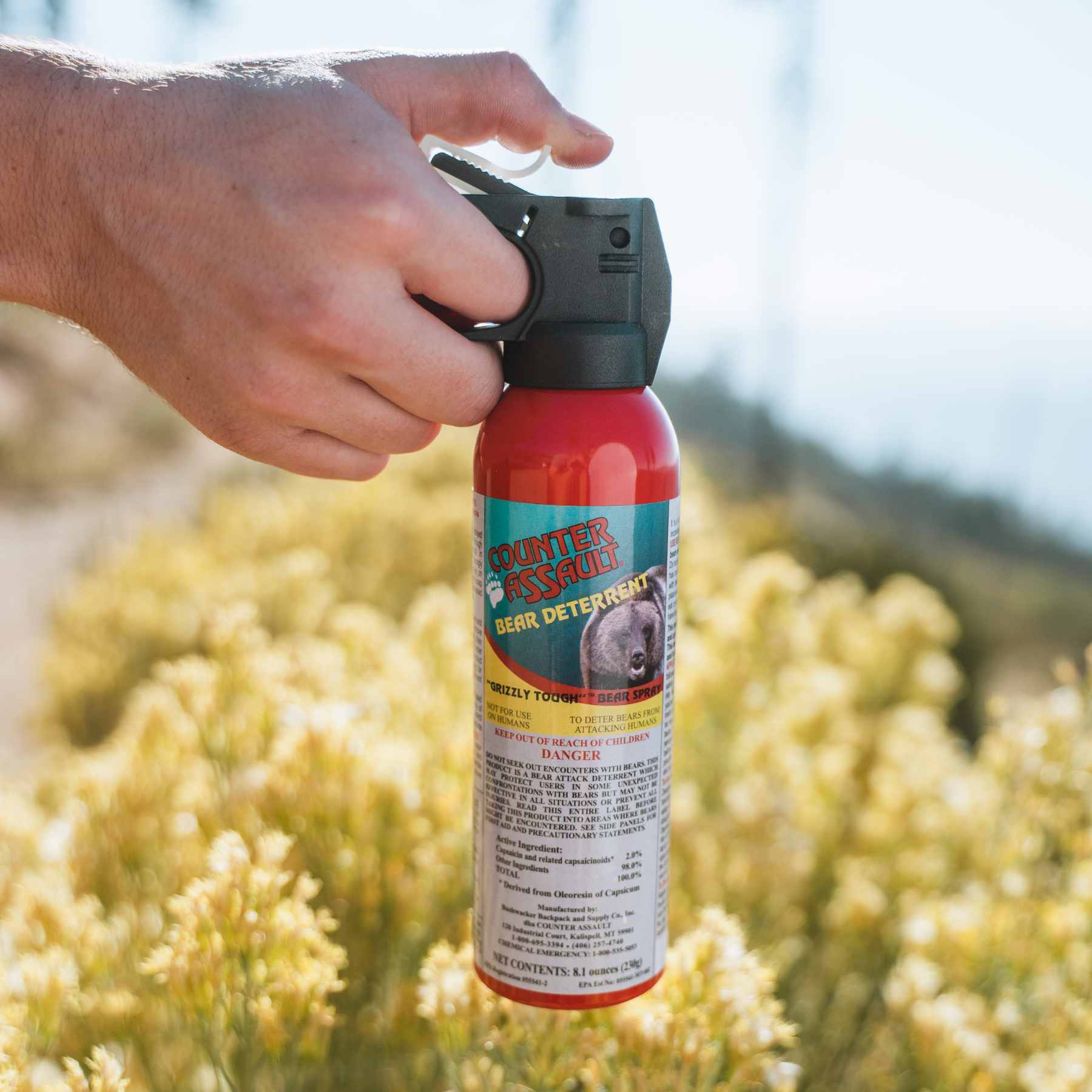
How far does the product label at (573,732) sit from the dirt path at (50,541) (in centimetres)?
174

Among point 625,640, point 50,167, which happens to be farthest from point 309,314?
point 625,640

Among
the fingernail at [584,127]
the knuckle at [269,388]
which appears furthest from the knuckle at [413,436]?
the fingernail at [584,127]

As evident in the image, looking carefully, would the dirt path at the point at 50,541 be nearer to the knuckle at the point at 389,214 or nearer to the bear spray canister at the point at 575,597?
the bear spray canister at the point at 575,597

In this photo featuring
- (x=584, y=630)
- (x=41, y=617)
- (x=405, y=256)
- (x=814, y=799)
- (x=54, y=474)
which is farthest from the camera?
(x=54, y=474)

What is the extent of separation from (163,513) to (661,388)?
2405 millimetres

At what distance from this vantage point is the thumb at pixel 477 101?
35.1 inches

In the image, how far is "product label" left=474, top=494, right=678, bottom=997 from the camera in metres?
0.88

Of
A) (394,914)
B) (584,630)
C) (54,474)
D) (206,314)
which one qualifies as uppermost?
(206,314)

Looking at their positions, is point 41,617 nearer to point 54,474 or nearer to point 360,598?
point 360,598

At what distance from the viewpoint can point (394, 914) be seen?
3.69ft

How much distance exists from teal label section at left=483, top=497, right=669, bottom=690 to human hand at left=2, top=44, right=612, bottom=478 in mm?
130

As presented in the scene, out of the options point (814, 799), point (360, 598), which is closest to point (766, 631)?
point (814, 799)

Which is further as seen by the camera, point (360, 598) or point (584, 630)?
point (360, 598)

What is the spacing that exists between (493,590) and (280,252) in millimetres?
357
